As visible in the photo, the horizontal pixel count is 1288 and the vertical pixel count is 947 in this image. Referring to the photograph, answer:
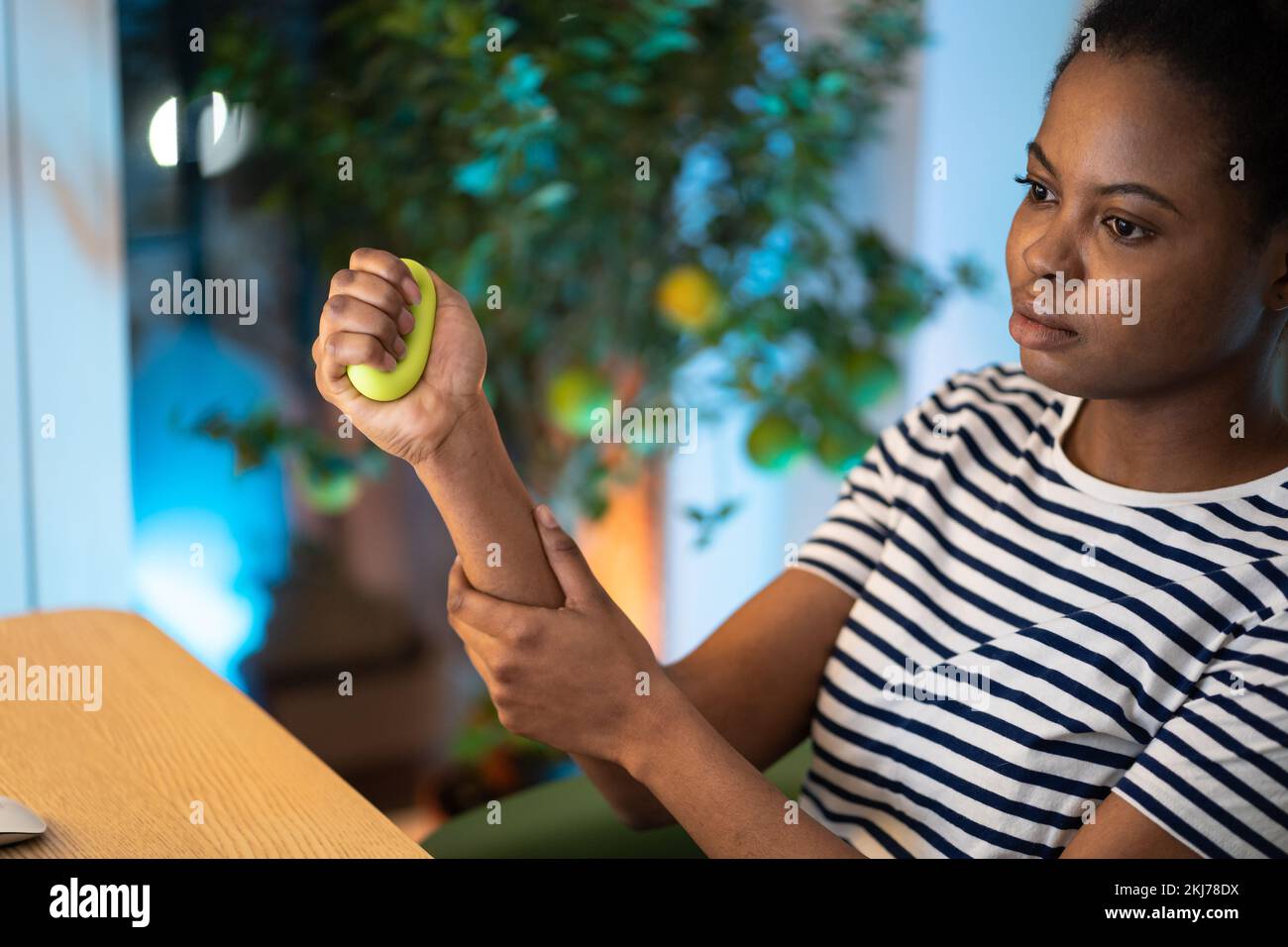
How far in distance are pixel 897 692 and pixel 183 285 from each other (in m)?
0.95

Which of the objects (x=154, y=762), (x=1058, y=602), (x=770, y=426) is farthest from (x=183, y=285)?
(x=1058, y=602)

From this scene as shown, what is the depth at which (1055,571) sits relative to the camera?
689 millimetres

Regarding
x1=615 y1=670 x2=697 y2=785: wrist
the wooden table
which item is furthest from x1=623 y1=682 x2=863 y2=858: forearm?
the wooden table

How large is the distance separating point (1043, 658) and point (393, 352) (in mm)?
364

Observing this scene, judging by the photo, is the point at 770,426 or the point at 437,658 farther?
the point at 437,658

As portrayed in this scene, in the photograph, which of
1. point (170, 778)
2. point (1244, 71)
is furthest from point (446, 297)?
point (1244, 71)

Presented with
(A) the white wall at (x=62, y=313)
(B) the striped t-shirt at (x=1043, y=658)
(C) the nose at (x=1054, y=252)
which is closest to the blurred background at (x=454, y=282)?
(A) the white wall at (x=62, y=313)

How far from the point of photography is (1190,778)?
1.91ft

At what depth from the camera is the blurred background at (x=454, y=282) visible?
1178mm

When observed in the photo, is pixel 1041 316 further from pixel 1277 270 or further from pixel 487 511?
pixel 487 511

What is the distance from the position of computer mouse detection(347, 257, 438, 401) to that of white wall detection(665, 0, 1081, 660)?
704mm

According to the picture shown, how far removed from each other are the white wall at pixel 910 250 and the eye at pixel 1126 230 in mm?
567

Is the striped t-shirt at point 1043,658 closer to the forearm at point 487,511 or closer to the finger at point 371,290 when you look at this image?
the forearm at point 487,511

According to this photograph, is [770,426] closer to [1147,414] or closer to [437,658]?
[437,658]
